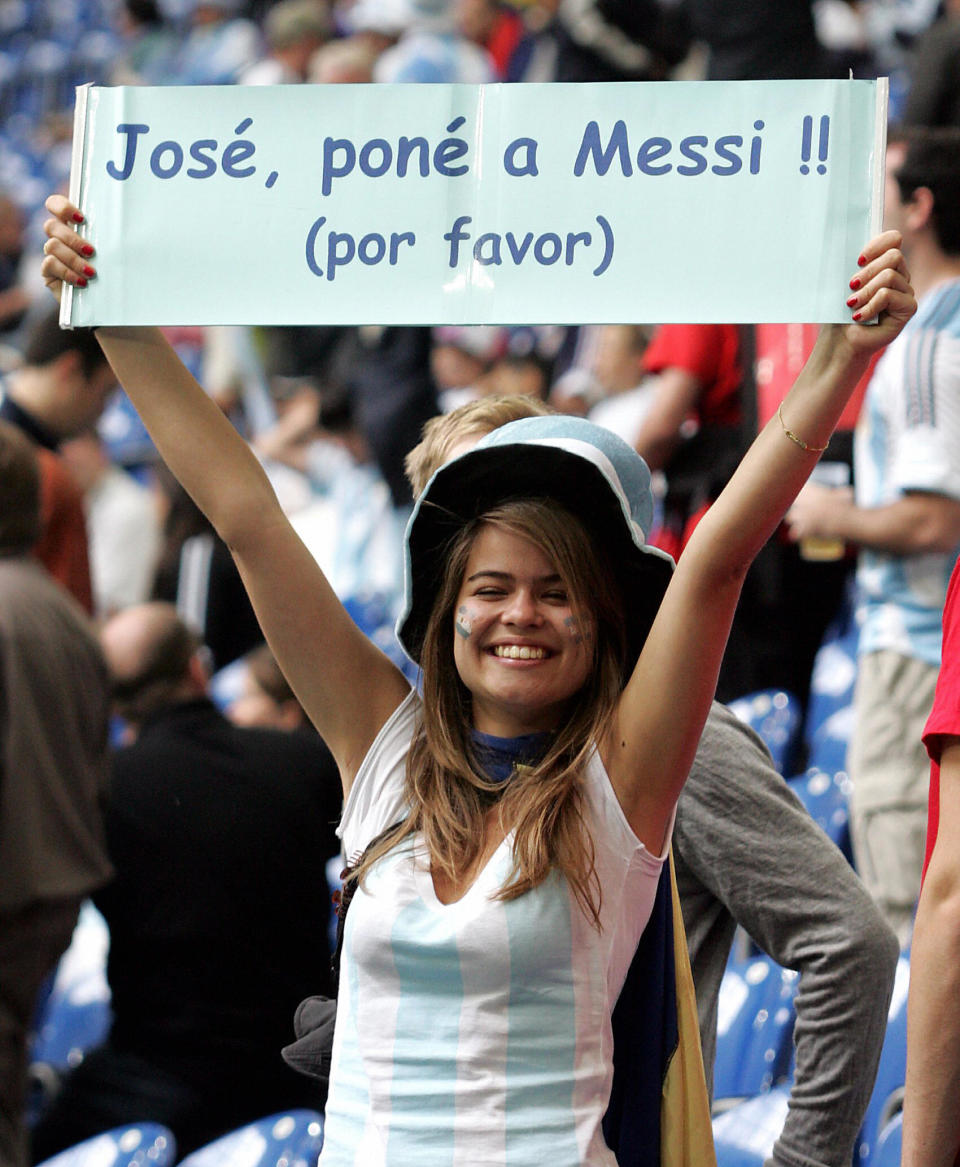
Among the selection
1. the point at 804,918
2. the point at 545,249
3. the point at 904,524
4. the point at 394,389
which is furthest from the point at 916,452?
the point at 394,389

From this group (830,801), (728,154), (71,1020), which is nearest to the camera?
(728,154)

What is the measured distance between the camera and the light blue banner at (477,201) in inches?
66.4

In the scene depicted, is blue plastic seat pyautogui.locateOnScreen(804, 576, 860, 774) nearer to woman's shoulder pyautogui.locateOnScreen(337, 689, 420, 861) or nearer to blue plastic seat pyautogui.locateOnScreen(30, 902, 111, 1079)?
blue plastic seat pyautogui.locateOnScreen(30, 902, 111, 1079)

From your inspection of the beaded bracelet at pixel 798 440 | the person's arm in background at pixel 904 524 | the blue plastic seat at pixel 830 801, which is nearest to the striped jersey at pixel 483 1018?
the beaded bracelet at pixel 798 440

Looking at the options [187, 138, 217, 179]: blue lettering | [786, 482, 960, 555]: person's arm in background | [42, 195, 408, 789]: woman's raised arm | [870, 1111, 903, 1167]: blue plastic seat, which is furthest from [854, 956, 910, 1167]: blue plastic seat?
[187, 138, 217, 179]: blue lettering

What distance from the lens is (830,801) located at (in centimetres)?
365

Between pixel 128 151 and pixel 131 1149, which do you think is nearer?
pixel 128 151

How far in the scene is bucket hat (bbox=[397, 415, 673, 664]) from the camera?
177 cm

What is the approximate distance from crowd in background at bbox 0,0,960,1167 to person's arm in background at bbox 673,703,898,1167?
0.61 m

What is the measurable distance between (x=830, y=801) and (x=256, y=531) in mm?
2134

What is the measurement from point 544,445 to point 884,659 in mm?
1720

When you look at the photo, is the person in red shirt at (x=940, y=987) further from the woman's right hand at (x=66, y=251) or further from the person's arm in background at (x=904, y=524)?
the person's arm in background at (x=904, y=524)

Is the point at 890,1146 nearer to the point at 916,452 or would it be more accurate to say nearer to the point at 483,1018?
the point at 483,1018

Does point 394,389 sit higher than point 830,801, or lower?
higher
